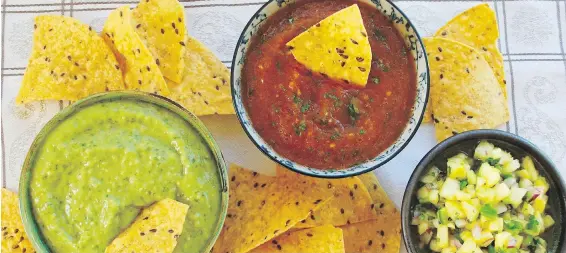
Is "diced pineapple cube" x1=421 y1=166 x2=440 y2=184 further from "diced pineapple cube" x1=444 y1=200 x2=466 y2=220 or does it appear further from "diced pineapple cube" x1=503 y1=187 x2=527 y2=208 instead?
"diced pineapple cube" x1=503 y1=187 x2=527 y2=208

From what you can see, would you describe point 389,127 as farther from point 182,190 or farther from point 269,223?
point 182,190

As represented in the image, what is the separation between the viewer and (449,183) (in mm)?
2611

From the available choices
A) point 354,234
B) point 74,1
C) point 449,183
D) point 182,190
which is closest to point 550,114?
point 449,183

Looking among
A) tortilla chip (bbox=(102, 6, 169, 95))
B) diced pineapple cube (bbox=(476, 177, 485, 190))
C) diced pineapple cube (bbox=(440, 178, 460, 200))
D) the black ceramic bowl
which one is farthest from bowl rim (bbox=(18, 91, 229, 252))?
diced pineapple cube (bbox=(476, 177, 485, 190))

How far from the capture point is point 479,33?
2930mm

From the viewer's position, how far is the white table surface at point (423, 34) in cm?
295

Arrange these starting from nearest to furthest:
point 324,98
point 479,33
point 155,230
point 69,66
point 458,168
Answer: point 155,230 → point 324,98 → point 458,168 → point 69,66 → point 479,33

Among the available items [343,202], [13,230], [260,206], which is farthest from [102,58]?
[343,202]

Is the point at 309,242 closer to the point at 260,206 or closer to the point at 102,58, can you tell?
the point at 260,206

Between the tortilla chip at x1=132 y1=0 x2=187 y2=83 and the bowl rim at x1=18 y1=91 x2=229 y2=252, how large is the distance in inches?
9.4

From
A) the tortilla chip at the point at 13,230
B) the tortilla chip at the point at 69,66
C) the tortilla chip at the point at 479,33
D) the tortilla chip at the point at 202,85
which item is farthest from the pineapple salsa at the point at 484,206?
the tortilla chip at the point at 13,230

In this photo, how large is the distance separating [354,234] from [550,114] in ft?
3.29

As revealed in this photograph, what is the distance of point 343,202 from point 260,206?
1.13ft

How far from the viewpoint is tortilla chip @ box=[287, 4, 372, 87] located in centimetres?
244
